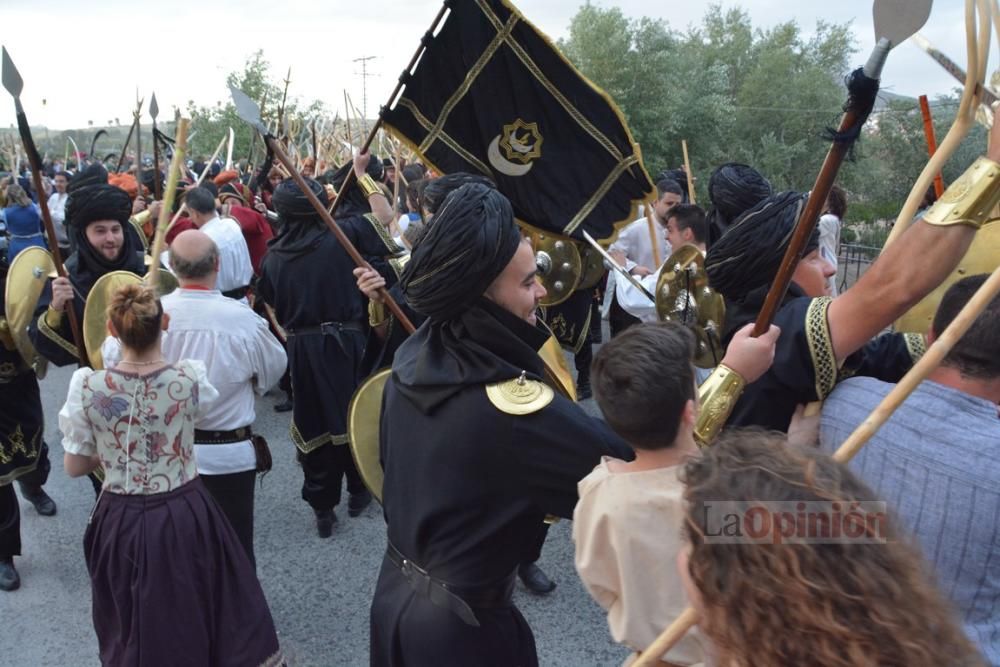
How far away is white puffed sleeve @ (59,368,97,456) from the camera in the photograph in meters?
2.80

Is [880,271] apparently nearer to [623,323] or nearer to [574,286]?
[574,286]

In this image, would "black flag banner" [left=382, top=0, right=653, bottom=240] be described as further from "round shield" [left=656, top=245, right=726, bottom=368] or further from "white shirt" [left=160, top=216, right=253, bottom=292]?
"white shirt" [left=160, top=216, right=253, bottom=292]

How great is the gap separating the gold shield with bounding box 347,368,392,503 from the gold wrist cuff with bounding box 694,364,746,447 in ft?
3.46

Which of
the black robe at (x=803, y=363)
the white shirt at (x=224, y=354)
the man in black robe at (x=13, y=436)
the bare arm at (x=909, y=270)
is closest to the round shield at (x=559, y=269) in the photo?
the white shirt at (x=224, y=354)

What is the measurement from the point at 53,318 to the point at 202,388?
1.21m

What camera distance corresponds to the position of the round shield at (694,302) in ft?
8.64

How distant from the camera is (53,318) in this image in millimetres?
3684

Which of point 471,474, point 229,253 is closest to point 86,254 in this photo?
point 229,253

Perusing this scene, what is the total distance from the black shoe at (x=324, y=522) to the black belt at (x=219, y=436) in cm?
139

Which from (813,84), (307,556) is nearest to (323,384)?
(307,556)

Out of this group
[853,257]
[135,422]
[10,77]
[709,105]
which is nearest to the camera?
[135,422]

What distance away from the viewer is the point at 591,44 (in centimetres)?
1911

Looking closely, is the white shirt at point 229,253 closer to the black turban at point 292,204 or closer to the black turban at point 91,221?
the black turban at point 292,204

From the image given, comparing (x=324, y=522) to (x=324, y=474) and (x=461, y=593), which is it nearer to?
(x=324, y=474)
